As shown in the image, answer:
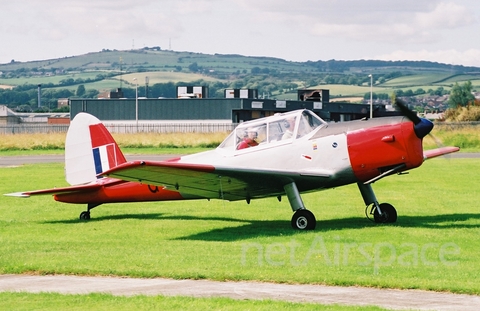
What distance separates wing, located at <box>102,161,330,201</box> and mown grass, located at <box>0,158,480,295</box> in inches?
28.9

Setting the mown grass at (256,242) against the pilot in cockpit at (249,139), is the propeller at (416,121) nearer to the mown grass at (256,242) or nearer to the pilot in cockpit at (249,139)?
the mown grass at (256,242)

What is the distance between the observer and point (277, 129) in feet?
51.4

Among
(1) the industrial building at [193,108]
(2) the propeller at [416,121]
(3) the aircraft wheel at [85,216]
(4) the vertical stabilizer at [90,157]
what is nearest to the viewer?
(2) the propeller at [416,121]

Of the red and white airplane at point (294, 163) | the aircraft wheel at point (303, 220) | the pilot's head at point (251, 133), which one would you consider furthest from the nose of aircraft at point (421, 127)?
the pilot's head at point (251, 133)

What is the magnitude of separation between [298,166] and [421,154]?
2.30 meters

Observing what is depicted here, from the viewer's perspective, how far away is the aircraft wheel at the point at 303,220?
584 inches

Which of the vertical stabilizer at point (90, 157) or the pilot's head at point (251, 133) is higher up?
the pilot's head at point (251, 133)

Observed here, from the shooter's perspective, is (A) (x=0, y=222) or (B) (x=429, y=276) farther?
(A) (x=0, y=222)

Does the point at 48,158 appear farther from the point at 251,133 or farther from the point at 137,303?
the point at 137,303

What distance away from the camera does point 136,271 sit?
1116 centimetres

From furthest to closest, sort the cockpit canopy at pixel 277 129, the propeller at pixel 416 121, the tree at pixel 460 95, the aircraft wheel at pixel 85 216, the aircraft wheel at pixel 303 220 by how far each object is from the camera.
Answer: the tree at pixel 460 95 < the aircraft wheel at pixel 85 216 < the cockpit canopy at pixel 277 129 < the aircraft wheel at pixel 303 220 < the propeller at pixel 416 121

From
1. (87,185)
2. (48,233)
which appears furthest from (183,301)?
(87,185)

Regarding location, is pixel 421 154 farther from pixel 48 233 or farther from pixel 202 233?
pixel 48 233

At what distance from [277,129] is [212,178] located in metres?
1.74
